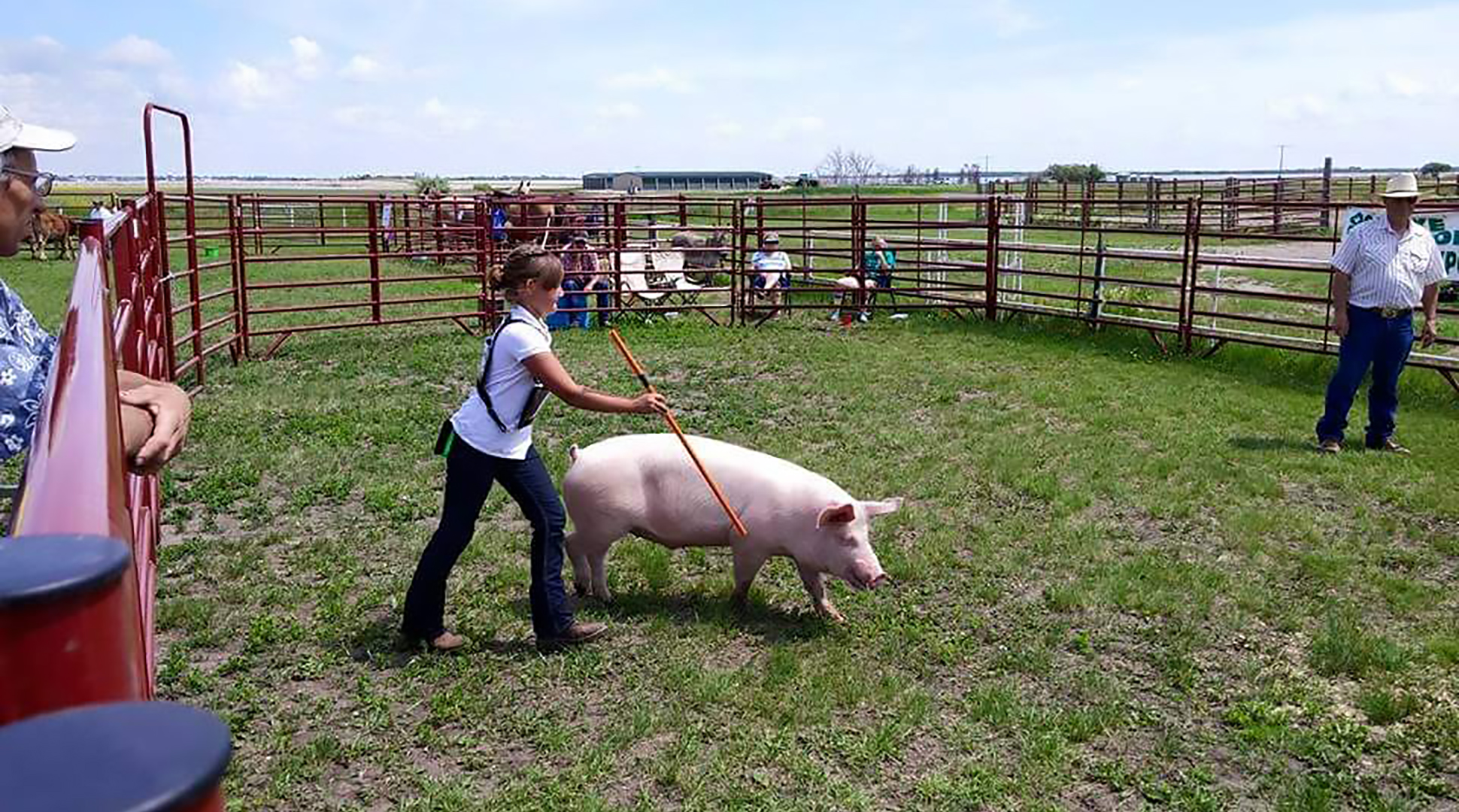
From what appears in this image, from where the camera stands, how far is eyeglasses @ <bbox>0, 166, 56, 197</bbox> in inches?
76.9

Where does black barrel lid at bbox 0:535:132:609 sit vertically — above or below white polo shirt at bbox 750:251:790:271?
above

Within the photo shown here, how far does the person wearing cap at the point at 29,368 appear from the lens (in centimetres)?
172

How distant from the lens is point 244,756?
3.86m

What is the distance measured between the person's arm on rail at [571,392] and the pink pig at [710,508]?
635 millimetres

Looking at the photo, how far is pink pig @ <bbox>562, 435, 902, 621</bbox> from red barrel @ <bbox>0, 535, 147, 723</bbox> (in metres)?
4.30

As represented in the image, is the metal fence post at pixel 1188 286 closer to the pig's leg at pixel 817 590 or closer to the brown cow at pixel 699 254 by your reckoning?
the brown cow at pixel 699 254

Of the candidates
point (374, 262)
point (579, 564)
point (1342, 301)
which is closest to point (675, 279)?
point (374, 262)

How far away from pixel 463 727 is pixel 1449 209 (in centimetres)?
961

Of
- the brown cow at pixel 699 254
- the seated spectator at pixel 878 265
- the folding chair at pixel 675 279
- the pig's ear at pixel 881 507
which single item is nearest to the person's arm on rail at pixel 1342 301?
the pig's ear at pixel 881 507

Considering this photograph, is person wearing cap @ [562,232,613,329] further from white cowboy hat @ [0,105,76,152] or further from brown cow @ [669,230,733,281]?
Answer: white cowboy hat @ [0,105,76,152]

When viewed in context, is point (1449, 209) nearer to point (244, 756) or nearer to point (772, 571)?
point (772, 571)

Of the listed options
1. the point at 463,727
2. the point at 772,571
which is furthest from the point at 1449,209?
the point at 463,727

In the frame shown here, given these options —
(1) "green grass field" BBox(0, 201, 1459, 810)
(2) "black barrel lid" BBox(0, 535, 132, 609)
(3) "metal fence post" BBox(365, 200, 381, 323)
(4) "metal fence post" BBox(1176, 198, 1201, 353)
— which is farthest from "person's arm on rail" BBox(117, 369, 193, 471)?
(3) "metal fence post" BBox(365, 200, 381, 323)

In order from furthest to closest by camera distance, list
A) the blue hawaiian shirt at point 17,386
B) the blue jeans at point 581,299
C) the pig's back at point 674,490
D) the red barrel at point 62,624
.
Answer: the blue jeans at point 581,299 → the pig's back at point 674,490 → the blue hawaiian shirt at point 17,386 → the red barrel at point 62,624
